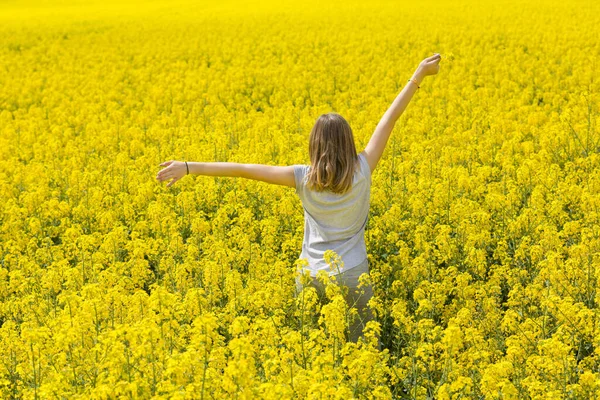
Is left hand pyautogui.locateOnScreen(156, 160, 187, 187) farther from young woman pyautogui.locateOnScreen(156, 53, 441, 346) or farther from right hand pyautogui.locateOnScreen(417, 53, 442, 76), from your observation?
right hand pyautogui.locateOnScreen(417, 53, 442, 76)

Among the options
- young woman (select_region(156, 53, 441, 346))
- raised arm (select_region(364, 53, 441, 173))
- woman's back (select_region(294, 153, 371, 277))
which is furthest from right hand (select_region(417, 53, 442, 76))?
woman's back (select_region(294, 153, 371, 277))

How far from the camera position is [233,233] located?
6625 mm

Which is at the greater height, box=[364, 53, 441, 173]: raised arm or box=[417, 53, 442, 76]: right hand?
box=[417, 53, 442, 76]: right hand

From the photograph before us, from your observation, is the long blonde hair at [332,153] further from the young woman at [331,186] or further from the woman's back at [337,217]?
the woman's back at [337,217]

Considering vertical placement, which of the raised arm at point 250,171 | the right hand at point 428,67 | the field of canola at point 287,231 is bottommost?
the field of canola at point 287,231

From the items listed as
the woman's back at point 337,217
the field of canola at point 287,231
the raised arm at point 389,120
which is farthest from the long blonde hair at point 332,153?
the field of canola at point 287,231

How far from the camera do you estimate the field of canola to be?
13.7 feet

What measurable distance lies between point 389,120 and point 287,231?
2.11 metres

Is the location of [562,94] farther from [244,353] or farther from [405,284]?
[244,353]

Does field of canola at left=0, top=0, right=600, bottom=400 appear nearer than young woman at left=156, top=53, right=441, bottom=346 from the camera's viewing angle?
Yes

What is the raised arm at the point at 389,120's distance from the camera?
5.17 metres

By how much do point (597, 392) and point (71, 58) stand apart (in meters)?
17.6

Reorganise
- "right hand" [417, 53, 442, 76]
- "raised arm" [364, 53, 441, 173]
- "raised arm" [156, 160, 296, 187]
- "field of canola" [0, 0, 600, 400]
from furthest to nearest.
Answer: "right hand" [417, 53, 442, 76], "raised arm" [364, 53, 441, 173], "raised arm" [156, 160, 296, 187], "field of canola" [0, 0, 600, 400]

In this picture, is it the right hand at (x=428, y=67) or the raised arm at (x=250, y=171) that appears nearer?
the raised arm at (x=250, y=171)
